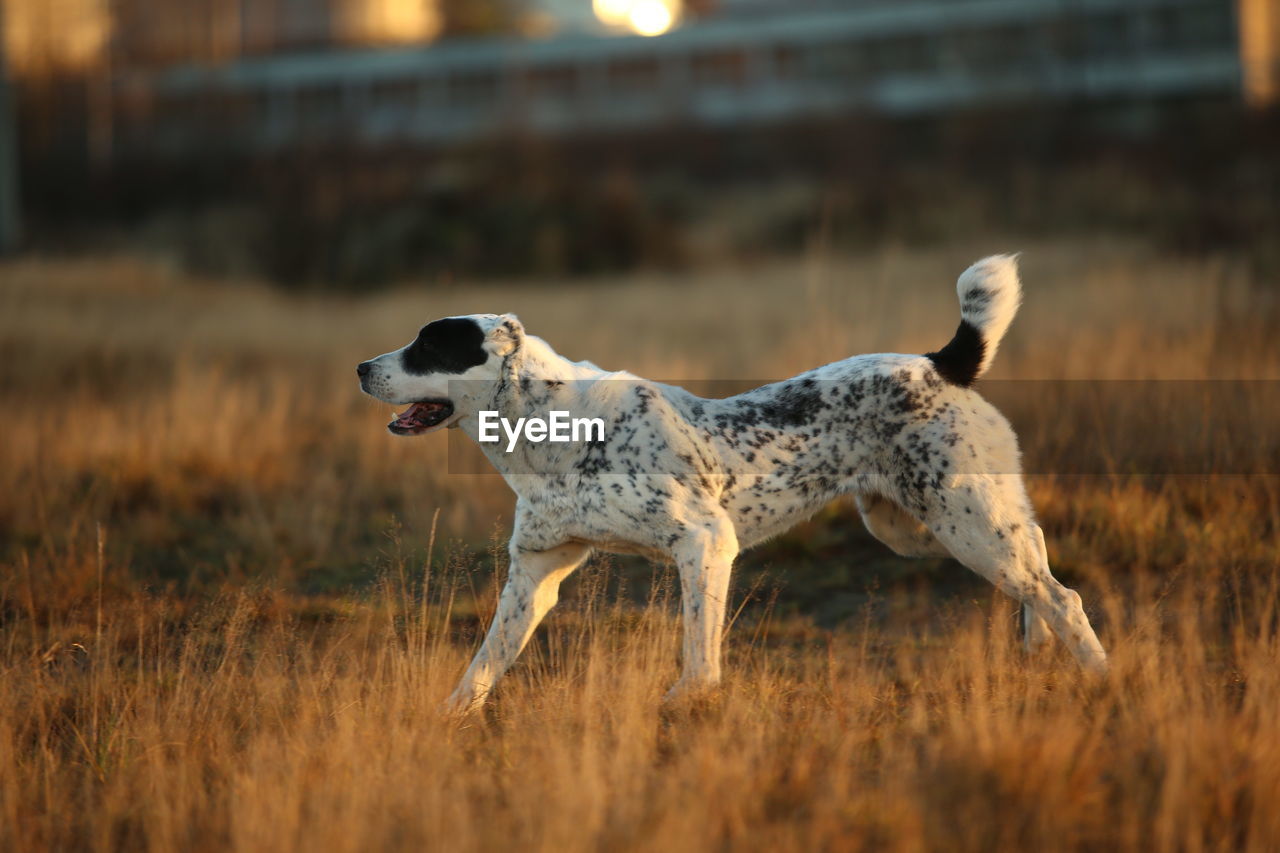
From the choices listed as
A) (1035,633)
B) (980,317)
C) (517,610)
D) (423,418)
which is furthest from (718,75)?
(517,610)

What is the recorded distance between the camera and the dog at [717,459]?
4773mm

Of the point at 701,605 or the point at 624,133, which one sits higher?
the point at 624,133

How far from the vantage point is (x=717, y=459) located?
4980 mm

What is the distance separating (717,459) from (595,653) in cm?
91

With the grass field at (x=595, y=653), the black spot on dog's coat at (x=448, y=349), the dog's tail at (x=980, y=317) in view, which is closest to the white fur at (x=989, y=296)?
the dog's tail at (x=980, y=317)

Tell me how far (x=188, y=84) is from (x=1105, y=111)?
29.2 meters

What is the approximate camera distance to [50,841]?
3775mm

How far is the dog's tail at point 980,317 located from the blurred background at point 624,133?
518 inches

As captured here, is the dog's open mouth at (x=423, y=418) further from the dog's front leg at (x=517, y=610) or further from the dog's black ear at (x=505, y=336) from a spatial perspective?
the dog's front leg at (x=517, y=610)

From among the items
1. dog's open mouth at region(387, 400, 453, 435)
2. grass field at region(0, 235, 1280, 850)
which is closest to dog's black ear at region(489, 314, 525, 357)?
dog's open mouth at region(387, 400, 453, 435)

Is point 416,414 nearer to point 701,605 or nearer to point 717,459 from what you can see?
point 717,459

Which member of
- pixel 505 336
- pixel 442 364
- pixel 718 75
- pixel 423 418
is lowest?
pixel 423 418

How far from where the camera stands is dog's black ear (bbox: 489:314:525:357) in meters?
4.91

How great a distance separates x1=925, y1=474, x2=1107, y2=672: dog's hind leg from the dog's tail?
0.49m
